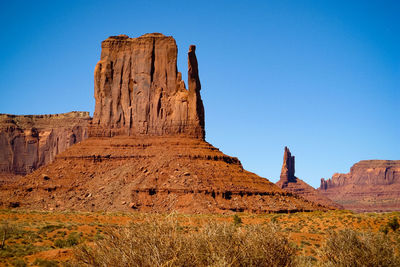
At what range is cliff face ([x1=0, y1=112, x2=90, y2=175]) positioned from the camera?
15538 centimetres

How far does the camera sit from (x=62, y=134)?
6304 inches

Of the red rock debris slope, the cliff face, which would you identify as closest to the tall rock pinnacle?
the red rock debris slope

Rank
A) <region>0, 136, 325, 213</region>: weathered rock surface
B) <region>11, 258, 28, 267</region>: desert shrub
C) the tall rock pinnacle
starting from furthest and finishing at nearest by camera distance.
Answer: the tall rock pinnacle < <region>0, 136, 325, 213</region>: weathered rock surface < <region>11, 258, 28, 267</region>: desert shrub

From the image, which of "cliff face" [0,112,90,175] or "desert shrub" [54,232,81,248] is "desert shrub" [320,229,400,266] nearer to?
"desert shrub" [54,232,81,248]

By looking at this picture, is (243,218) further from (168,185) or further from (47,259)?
(47,259)

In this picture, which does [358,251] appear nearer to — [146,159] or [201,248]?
[201,248]

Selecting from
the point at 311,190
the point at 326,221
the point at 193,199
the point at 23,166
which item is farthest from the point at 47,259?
the point at 311,190

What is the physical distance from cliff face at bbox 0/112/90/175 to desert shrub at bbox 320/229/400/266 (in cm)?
13466

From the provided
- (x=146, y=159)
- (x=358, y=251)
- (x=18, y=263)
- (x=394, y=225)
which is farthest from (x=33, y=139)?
(x=358, y=251)

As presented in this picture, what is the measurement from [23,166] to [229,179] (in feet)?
307

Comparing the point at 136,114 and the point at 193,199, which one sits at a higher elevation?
the point at 136,114

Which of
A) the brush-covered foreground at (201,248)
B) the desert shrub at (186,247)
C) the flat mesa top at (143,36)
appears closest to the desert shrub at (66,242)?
the brush-covered foreground at (201,248)

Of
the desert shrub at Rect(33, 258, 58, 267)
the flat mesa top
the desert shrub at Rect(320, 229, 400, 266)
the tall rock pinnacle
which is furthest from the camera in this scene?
the flat mesa top

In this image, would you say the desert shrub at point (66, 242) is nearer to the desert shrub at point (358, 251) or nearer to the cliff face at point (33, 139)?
the desert shrub at point (358, 251)
